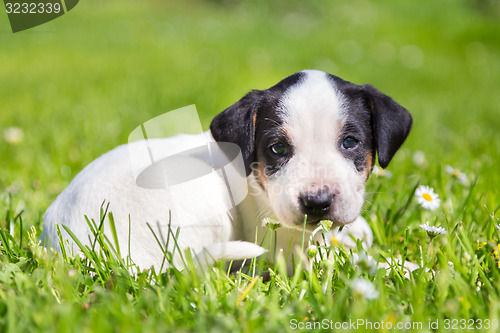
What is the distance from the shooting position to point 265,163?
2756 millimetres

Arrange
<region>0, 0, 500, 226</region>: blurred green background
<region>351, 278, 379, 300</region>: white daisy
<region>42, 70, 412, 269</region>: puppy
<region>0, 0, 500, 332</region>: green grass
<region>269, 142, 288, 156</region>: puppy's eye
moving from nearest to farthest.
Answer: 1. <region>351, 278, 379, 300</region>: white daisy
2. <region>0, 0, 500, 332</region>: green grass
3. <region>42, 70, 412, 269</region>: puppy
4. <region>269, 142, 288, 156</region>: puppy's eye
5. <region>0, 0, 500, 226</region>: blurred green background

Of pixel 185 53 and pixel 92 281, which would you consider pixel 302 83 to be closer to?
pixel 92 281

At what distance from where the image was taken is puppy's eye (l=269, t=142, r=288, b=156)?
8.80 feet

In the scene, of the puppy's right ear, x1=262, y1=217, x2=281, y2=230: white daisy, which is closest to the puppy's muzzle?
x1=262, y1=217, x2=281, y2=230: white daisy

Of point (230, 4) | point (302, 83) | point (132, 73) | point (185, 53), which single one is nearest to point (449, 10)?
point (230, 4)

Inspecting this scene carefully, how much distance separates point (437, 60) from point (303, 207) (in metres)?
10.4

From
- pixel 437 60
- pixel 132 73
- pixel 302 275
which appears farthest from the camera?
pixel 437 60

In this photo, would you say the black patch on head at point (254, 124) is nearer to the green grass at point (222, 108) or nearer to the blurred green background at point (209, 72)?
the green grass at point (222, 108)

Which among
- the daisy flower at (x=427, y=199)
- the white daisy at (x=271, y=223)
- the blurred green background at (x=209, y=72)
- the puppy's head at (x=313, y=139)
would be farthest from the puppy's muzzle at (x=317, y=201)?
the blurred green background at (x=209, y=72)

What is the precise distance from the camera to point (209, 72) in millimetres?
7883

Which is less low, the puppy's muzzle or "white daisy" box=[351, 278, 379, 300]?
the puppy's muzzle

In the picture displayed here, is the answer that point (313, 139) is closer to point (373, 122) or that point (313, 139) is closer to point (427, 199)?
point (373, 122)

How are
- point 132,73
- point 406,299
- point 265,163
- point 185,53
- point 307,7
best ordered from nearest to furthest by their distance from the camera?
1. point 406,299
2. point 265,163
3. point 132,73
4. point 185,53
5. point 307,7

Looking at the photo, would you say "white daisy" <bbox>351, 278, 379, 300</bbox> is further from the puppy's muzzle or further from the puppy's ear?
the puppy's ear
